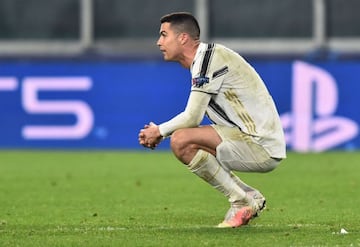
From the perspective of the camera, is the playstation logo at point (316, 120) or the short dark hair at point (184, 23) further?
the playstation logo at point (316, 120)

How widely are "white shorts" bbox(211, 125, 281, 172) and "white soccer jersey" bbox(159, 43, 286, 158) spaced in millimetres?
50

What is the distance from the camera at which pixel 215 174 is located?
10.0m

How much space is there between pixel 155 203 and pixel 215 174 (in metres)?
2.55

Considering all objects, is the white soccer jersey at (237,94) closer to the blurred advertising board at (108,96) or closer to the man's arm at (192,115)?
the man's arm at (192,115)

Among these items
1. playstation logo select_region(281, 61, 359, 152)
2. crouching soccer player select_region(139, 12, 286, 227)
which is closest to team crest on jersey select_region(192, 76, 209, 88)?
crouching soccer player select_region(139, 12, 286, 227)

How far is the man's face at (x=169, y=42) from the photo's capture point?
32.7 feet

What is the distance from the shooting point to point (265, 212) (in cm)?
1136

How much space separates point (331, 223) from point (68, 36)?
15926 mm

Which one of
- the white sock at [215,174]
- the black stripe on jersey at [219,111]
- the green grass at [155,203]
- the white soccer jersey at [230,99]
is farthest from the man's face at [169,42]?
the green grass at [155,203]

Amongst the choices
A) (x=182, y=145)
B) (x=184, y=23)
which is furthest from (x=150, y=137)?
(x=184, y=23)

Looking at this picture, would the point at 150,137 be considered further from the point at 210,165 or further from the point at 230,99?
the point at 230,99

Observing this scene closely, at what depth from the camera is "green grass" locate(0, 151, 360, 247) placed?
30.3 feet

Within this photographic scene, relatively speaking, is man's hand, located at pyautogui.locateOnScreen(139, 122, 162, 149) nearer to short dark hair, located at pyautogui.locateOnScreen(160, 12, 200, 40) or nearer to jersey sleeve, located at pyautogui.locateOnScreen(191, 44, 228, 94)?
jersey sleeve, located at pyautogui.locateOnScreen(191, 44, 228, 94)

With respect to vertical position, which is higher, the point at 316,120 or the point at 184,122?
the point at 184,122
